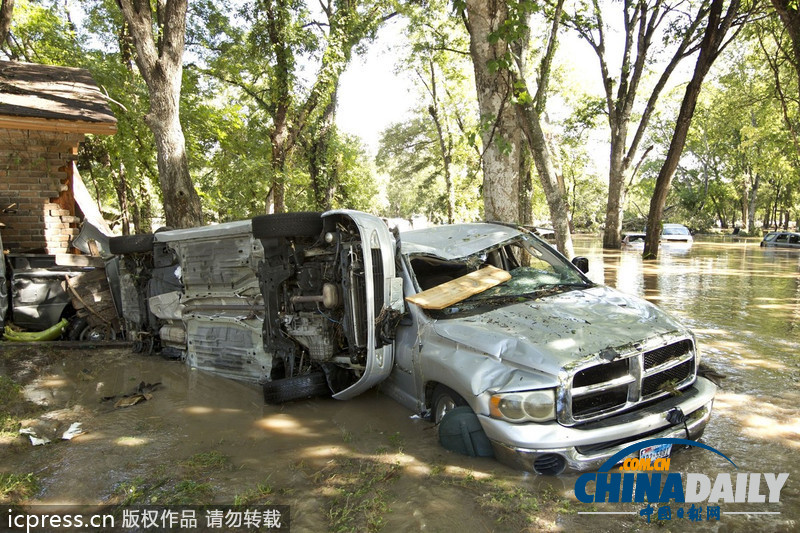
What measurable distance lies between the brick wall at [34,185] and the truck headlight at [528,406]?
9.06 meters

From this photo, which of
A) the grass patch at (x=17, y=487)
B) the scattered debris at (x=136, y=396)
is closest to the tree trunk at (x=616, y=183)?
the scattered debris at (x=136, y=396)

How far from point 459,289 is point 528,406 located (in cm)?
146

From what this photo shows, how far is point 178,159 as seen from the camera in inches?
388

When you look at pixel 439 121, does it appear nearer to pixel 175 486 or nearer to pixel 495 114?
pixel 495 114

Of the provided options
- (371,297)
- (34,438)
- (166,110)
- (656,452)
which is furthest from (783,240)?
(34,438)

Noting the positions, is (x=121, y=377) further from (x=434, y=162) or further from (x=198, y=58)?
(x=434, y=162)

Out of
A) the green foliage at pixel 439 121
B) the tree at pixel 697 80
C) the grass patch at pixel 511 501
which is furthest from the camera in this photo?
the green foliage at pixel 439 121

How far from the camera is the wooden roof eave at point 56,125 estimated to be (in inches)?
308

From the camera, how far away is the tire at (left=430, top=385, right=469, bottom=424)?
3855mm

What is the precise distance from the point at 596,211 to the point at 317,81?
7406 centimetres

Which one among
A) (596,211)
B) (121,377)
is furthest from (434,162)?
(596,211)

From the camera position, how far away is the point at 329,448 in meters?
4.15

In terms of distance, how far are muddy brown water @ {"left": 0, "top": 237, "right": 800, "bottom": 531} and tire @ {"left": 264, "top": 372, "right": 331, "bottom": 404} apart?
162 mm

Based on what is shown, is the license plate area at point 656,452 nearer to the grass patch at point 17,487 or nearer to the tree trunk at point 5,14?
the grass patch at point 17,487
